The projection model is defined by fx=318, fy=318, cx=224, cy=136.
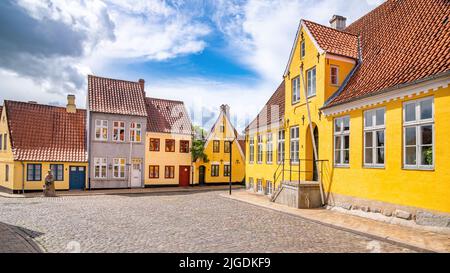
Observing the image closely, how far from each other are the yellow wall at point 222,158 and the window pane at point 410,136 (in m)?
22.2

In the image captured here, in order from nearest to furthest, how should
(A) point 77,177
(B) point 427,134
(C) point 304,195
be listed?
(B) point 427,134 → (C) point 304,195 → (A) point 77,177

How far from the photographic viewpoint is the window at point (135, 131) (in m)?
27.3

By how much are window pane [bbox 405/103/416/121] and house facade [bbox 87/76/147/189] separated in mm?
21708

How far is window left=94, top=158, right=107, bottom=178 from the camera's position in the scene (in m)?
25.6

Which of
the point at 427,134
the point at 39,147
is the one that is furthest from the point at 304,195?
the point at 39,147

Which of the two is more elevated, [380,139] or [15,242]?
[380,139]

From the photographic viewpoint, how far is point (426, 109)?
9.86 metres

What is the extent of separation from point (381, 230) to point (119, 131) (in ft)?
72.8

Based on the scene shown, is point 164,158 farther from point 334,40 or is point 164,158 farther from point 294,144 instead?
point 334,40

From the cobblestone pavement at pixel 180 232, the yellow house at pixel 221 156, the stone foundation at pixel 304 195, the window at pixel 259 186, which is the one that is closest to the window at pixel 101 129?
the yellow house at pixel 221 156

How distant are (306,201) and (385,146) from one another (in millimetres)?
4624

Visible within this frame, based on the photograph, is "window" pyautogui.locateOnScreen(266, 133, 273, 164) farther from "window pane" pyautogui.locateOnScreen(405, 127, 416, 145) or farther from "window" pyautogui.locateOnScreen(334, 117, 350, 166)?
"window pane" pyautogui.locateOnScreen(405, 127, 416, 145)

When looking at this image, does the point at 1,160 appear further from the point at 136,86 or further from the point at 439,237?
the point at 439,237
